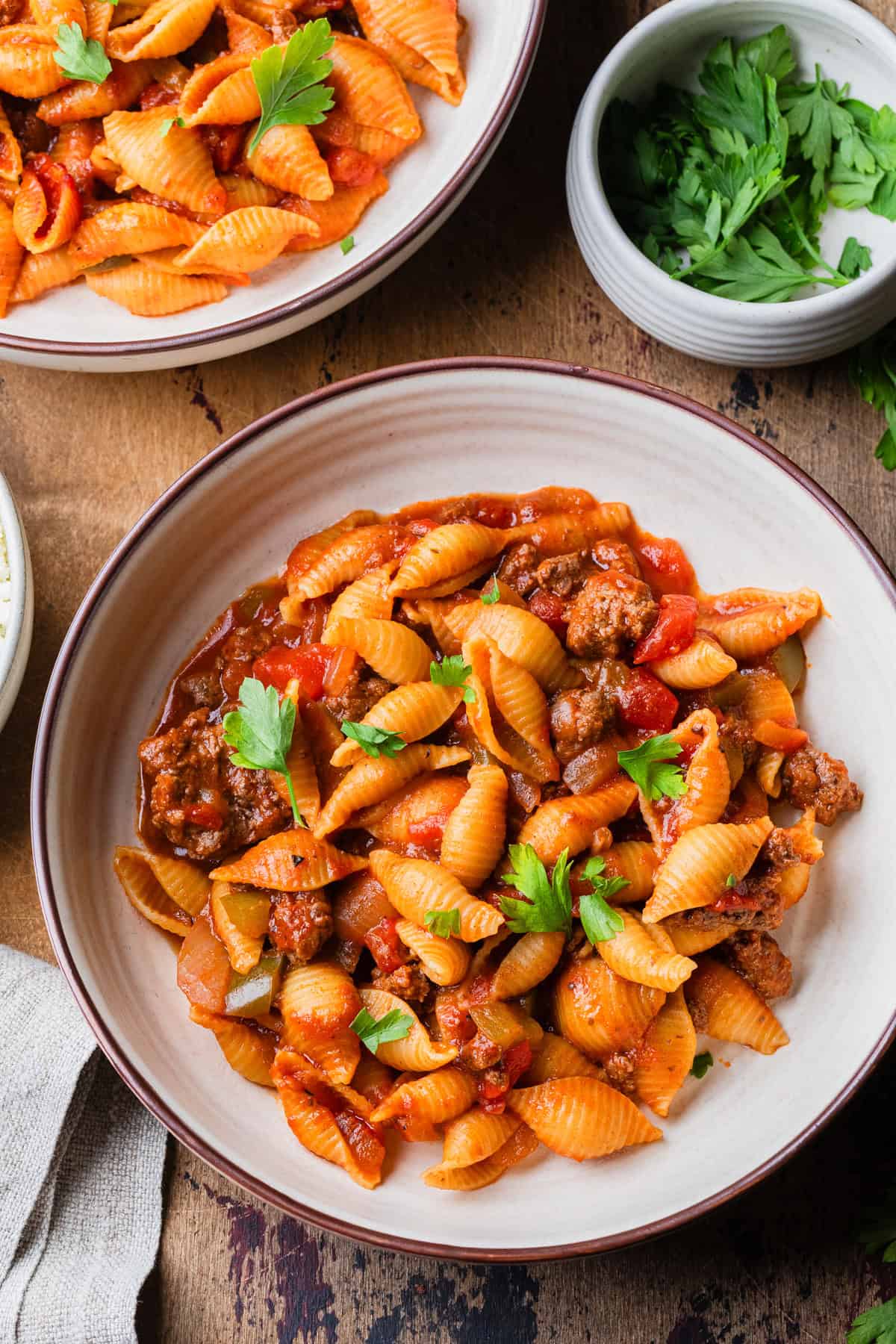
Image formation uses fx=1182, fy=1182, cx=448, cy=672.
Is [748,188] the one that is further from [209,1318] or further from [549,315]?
[209,1318]

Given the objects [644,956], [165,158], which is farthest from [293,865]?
[165,158]

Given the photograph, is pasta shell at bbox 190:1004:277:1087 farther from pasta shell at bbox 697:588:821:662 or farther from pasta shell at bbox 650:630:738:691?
pasta shell at bbox 697:588:821:662

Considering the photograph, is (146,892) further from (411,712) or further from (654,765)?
(654,765)

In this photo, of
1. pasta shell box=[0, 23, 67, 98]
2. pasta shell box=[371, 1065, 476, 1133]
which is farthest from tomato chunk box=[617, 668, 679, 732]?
pasta shell box=[0, 23, 67, 98]

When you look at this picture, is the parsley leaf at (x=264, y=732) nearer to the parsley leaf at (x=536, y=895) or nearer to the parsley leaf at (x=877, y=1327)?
the parsley leaf at (x=536, y=895)

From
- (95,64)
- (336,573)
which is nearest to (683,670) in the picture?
(336,573)

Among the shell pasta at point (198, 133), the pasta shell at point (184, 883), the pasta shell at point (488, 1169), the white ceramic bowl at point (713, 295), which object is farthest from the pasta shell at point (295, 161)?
the pasta shell at point (488, 1169)
